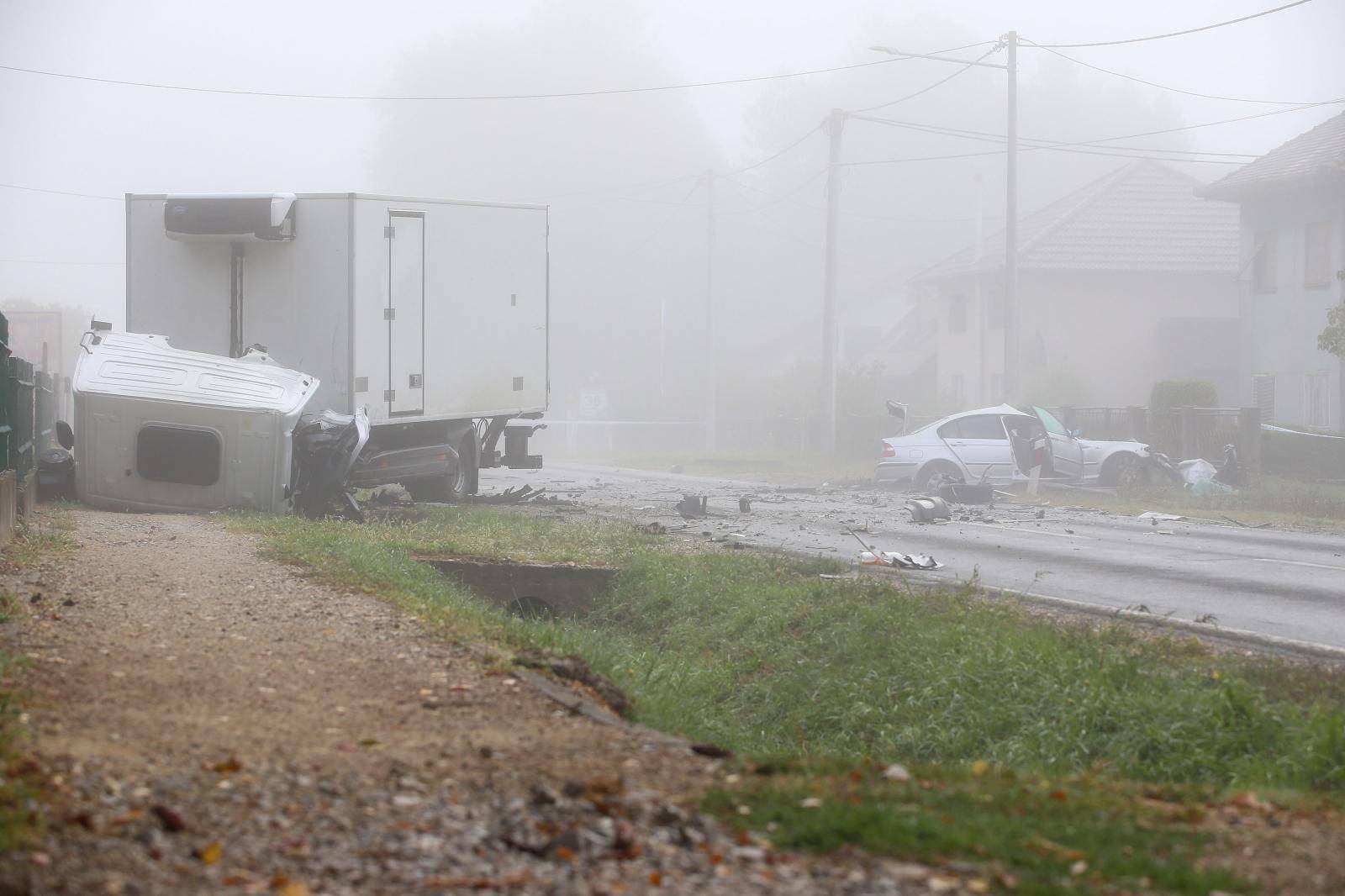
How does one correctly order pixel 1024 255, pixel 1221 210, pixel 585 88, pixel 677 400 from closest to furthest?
pixel 1024 255
pixel 1221 210
pixel 677 400
pixel 585 88

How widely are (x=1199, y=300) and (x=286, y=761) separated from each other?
3990 cm

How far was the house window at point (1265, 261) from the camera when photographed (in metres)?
30.9

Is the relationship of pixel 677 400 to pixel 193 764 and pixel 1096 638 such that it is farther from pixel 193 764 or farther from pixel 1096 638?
pixel 193 764

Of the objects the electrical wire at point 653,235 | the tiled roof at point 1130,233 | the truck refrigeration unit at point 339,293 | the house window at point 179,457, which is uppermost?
the electrical wire at point 653,235

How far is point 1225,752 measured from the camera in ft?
20.0

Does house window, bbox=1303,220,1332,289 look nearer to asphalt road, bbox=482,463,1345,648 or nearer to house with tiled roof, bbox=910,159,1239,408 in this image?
house with tiled roof, bbox=910,159,1239,408

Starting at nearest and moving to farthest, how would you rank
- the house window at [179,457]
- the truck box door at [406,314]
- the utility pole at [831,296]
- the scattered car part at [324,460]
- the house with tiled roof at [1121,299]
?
the house window at [179,457]
the scattered car part at [324,460]
the truck box door at [406,314]
the utility pole at [831,296]
the house with tiled roof at [1121,299]

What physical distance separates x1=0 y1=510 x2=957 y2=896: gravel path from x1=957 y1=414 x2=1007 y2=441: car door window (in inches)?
682

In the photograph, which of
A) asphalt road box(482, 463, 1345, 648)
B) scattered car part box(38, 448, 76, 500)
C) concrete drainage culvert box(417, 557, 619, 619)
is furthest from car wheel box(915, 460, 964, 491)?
scattered car part box(38, 448, 76, 500)

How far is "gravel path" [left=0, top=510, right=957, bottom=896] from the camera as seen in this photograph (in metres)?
3.46

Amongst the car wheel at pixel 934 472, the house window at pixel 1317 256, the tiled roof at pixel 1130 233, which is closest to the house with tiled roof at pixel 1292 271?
the house window at pixel 1317 256

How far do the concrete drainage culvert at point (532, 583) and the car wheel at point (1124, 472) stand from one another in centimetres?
1355

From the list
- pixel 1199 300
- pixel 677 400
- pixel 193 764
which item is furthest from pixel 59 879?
pixel 677 400

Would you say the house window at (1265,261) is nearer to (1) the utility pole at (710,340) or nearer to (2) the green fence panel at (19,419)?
(1) the utility pole at (710,340)
